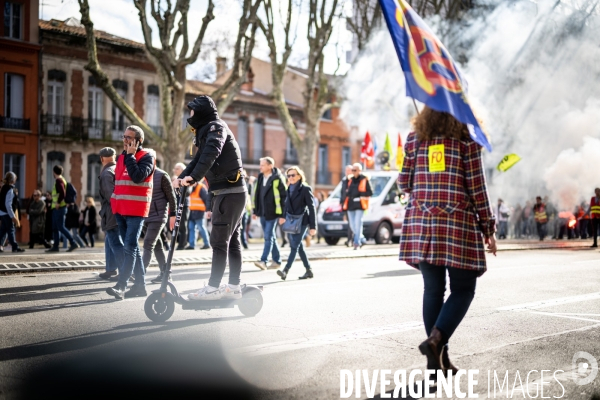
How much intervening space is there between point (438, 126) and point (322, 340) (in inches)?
83.0

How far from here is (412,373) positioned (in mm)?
5246

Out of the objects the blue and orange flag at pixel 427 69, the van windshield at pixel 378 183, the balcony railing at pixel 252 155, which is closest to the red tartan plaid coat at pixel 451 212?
the blue and orange flag at pixel 427 69

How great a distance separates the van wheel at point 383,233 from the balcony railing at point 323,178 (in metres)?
28.8


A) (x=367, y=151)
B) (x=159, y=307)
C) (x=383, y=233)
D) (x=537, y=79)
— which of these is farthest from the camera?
(x=367, y=151)

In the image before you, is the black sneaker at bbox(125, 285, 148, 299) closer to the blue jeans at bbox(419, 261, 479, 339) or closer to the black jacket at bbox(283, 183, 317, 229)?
the black jacket at bbox(283, 183, 317, 229)

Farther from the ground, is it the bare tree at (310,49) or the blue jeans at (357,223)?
the bare tree at (310,49)

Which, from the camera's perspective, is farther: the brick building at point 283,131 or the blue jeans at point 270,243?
the brick building at point 283,131

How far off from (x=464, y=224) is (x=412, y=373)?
3.47 ft

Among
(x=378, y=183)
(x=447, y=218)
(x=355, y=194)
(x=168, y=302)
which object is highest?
(x=378, y=183)

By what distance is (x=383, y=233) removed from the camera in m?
23.7

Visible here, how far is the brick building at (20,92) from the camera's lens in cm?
3478

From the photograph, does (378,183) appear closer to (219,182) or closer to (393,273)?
(393,273)

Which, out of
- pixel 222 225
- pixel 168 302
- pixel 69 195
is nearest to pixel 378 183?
pixel 69 195

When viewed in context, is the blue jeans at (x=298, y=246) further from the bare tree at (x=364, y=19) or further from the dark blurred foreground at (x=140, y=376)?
the bare tree at (x=364, y=19)
